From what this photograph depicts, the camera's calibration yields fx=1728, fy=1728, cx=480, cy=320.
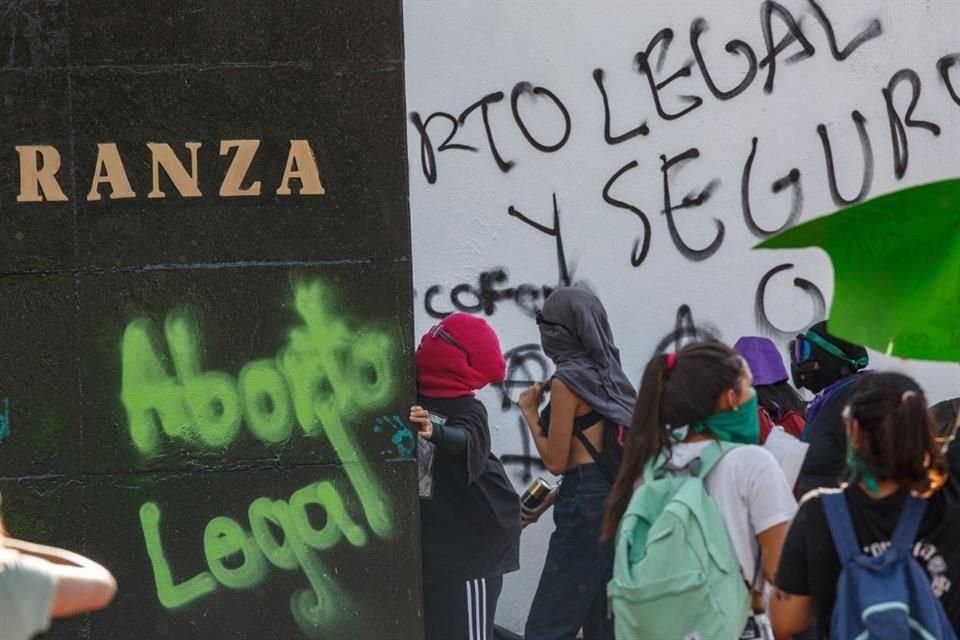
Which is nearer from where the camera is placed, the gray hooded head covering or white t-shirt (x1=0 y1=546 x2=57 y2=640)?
white t-shirt (x1=0 y1=546 x2=57 y2=640)

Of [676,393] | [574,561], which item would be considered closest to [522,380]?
[574,561]

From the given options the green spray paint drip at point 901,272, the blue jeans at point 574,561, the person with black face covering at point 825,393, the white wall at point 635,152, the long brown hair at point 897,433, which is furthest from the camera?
the white wall at point 635,152

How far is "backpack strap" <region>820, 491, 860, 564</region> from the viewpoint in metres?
3.60

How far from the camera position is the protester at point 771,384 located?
626cm

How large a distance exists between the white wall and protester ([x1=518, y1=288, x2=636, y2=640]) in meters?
1.16

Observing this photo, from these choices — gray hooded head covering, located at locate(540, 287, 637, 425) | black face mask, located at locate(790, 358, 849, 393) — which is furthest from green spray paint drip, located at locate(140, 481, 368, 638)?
black face mask, located at locate(790, 358, 849, 393)

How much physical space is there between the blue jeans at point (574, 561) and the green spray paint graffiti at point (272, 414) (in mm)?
749

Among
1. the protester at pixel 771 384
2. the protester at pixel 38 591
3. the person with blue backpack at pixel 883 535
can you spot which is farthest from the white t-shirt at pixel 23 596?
the protester at pixel 771 384

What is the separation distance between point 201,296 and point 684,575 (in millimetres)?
2157

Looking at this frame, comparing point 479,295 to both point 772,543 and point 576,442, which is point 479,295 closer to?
point 576,442

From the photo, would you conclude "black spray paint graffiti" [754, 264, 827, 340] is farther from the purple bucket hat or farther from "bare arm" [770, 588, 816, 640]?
"bare arm" [770, 588, 816, 640]

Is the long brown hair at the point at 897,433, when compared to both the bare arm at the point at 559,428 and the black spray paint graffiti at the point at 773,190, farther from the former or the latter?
the black spray paint graffiti at the point at 773,190

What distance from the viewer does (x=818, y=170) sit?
7.41 meters

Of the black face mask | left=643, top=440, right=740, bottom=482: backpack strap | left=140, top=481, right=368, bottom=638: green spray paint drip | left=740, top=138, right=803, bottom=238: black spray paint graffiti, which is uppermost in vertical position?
left=740, top=138, right=803, bottom=238: black spray paint graffiti
